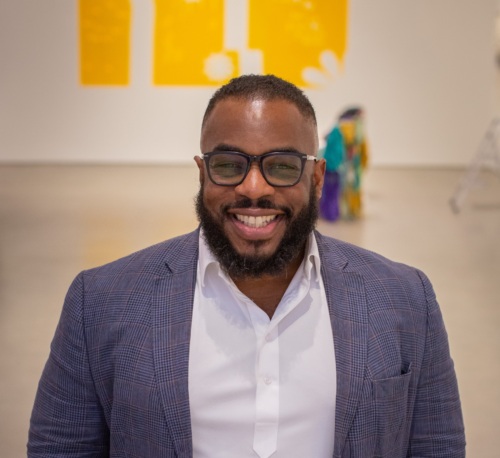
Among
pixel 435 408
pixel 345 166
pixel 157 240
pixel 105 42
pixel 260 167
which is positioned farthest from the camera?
pixel 105 42

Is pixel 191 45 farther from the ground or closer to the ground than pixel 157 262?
farther from the ground

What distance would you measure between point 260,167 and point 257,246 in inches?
6.1

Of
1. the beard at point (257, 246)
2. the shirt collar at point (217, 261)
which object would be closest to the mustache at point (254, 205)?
the beard at point (257, 246)

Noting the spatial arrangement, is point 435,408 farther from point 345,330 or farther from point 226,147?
point 226,147

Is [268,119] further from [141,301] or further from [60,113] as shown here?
[60,113]

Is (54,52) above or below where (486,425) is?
above

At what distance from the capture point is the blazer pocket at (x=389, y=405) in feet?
5.26

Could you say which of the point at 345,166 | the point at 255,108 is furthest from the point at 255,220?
the point at 345,166

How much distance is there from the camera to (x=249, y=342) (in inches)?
64.1

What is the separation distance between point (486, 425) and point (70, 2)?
9.31 metres

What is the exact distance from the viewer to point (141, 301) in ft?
5.38

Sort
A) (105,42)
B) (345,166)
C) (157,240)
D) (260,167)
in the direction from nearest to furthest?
(260,167), (157,240), (345,166), (105,42)

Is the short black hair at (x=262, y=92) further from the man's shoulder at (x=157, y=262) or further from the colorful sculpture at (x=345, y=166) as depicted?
the colorful sculpture at (x=345, y=166)

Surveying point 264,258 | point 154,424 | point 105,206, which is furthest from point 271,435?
point 105,206
